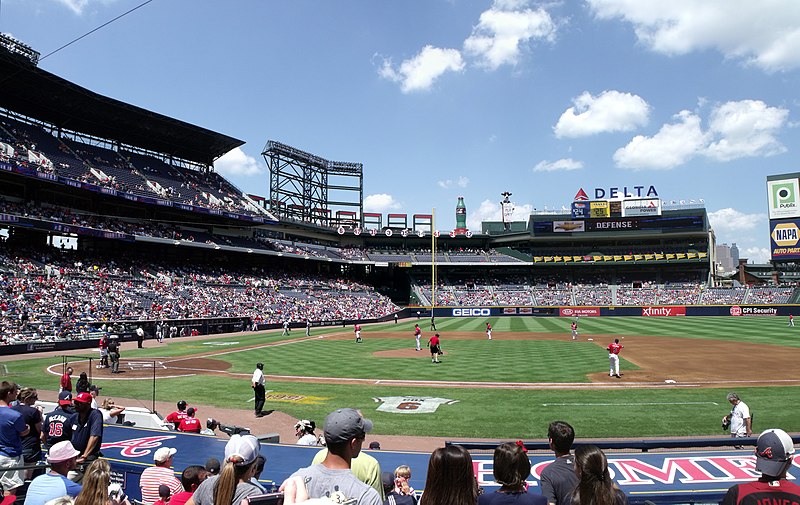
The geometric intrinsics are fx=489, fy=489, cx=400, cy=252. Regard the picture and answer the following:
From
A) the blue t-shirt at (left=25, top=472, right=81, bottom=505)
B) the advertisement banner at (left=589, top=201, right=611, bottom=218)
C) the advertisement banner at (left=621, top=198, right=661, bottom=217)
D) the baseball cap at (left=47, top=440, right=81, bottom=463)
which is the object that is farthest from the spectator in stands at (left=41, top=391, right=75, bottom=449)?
the advertisement banner at (left=621, top=198, right=661, bottom=217)

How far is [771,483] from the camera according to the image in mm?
3492

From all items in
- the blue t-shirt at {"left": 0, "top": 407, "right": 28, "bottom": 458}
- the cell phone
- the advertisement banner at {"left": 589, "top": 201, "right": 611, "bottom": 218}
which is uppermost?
the advertisement banner at {"left": 589, "top": 201, "right": 611, "bottom": 218}

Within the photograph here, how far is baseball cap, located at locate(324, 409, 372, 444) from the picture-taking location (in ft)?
10.8

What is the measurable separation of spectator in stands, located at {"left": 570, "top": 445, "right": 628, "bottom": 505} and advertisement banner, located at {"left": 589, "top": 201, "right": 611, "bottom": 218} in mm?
89652

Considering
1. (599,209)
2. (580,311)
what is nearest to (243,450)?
(580,311)

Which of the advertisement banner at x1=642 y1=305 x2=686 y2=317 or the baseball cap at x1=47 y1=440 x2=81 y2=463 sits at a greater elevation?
the baseball cap at x1=47 y1=440 x2=81 y2=463

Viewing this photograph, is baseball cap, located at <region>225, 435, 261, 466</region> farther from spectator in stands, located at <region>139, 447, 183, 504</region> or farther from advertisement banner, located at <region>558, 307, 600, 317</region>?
advertisement banner, located at <region>558, 307, 600, 317</region>

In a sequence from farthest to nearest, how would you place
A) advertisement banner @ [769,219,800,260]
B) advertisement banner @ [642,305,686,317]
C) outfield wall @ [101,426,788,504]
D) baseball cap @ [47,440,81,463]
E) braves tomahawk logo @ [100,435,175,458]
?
advertisement banner @ [769,219,800,260] < advertisement banner @ [642,305,686,317] < braves tomahawk logo @ [100,435,175,458] < outfield wall @ [101,426,788,504] < baseball cap @ [47,440,81,463]

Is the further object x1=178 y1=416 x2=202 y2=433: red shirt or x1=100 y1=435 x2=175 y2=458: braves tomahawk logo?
x1=178 y1=416 x2=202 y2=433: red shirt

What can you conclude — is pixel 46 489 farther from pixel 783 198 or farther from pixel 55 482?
pixel 783 198

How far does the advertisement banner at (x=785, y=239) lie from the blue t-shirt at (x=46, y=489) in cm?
8532

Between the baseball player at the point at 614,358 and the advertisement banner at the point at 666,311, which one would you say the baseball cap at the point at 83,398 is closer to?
the baseball player at the point at 614,358

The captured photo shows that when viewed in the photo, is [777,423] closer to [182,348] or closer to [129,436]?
[129,436]

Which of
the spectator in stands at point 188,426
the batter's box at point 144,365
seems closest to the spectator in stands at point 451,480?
the spectator in stands at point 188,426
